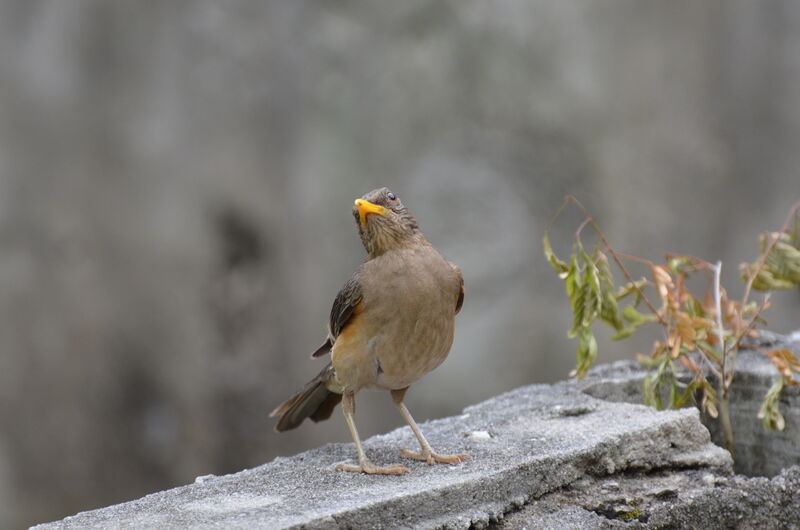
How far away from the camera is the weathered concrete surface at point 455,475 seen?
8.18ft

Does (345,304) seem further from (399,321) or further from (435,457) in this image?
(435,457)

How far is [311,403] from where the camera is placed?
10.9 ft

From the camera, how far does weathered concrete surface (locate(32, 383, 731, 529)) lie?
2494mm

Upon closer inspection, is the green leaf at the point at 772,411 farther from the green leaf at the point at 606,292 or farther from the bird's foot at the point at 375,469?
the bird's foot at the point at 375,469

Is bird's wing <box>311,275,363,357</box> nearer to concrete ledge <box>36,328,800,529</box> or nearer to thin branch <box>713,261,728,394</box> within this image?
concrete ledge <box>36,328,800,529</box>

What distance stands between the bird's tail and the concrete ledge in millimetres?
169

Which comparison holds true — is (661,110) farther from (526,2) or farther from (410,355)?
(410,355)

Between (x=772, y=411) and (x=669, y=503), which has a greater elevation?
(x=772, y=411)

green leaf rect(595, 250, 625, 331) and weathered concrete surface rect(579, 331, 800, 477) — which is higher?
green leaf rect(595, 250, 625, 331)

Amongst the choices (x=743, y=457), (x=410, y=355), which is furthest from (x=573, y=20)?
(x=410, y=355)

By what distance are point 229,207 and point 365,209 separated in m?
3.77

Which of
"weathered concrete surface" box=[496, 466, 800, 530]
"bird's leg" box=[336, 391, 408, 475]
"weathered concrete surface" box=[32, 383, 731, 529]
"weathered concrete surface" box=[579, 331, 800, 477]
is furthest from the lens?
"weathered concrete surface" box=[579, 331, 800, 477]

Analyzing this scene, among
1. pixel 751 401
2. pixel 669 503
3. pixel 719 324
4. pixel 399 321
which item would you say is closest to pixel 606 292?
pixel 719 324

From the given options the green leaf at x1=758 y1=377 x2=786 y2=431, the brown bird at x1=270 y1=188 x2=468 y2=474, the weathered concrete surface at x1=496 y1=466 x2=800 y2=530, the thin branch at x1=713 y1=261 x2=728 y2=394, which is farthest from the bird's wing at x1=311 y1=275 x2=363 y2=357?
the green leaf at x1=758 y1=377 x2=786 y2=431
